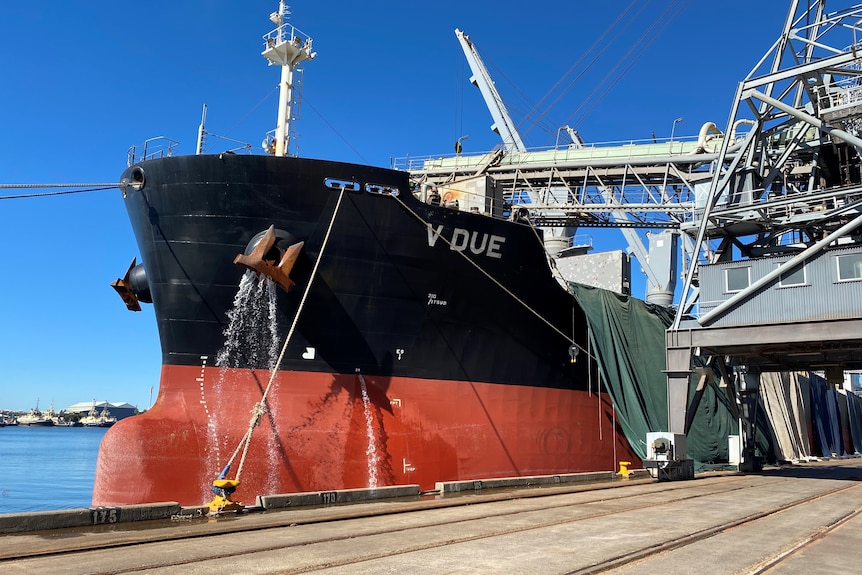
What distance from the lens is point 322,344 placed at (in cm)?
1447

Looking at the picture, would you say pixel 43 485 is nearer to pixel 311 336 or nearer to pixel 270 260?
pixel 311 336

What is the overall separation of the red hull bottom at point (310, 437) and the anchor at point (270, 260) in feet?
6.66

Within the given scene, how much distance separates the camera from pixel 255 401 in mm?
13930

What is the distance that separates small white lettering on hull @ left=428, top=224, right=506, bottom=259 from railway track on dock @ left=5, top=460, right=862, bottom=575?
622 cm

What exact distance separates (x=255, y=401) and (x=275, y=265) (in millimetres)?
2805

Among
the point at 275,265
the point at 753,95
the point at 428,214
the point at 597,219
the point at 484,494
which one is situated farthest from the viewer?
the point at 597,219

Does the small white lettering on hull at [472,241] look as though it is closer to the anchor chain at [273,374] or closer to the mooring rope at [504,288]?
the mooring rope at [504,288]

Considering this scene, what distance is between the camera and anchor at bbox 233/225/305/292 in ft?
44.2

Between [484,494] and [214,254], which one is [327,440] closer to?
[484,494]

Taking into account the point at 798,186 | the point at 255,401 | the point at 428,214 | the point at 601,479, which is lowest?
the point at 601,479

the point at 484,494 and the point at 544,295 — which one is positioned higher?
the point at 544,295

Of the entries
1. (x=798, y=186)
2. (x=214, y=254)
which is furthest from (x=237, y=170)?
(x=798, y=186)

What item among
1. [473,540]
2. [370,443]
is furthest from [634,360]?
[473,540]

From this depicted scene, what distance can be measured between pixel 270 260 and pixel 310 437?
366 cm
